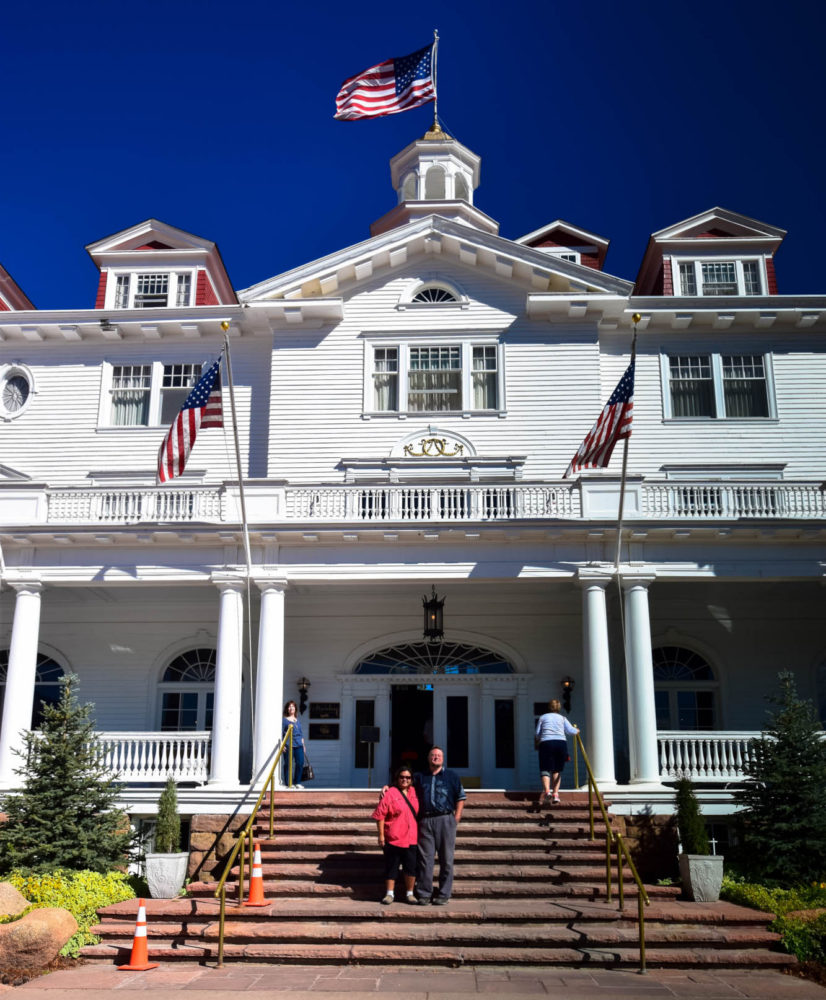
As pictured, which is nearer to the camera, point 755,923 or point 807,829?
point 755,923

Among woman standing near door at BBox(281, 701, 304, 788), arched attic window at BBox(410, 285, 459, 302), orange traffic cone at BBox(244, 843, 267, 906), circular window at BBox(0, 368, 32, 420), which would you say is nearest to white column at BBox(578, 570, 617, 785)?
woman standing near door at BBox(281, 701, 304, 788)

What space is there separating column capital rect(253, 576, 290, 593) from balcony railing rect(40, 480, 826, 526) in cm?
107

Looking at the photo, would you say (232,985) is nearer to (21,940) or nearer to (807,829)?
(21,940)

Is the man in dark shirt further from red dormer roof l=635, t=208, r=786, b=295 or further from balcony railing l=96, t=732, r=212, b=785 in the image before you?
red dormer roof l=635, t=208, r=786, b=295

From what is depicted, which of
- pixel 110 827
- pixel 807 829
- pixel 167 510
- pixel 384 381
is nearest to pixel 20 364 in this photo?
pixel 167 510

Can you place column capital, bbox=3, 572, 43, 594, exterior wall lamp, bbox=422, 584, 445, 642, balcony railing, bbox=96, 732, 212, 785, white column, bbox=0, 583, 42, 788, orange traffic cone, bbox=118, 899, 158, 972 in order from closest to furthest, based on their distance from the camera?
orange traffic cone, bbox=118, 899, 158, 972, white column, bbox=0, 583, 42, 788, balcony railing, bbox=96, 732, 212, 785, column capital, bbox=3, 572, 43, 594, exterior wall lamp, bbox=422, 584, 445, 642

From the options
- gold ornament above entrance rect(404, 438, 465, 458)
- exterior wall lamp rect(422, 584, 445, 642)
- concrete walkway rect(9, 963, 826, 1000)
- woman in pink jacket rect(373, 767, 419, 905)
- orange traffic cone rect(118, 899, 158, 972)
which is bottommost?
concrete walkway rect(9, 963, 826, 1000)

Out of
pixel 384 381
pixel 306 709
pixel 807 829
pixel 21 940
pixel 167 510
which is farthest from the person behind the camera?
pixel 384 381

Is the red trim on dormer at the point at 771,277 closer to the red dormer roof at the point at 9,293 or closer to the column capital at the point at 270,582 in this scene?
the column capital at the point at 270,582

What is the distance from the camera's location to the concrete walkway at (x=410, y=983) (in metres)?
10.4

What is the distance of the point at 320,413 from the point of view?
2291 centimetres

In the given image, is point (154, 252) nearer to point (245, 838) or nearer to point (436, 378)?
point (436, 378)

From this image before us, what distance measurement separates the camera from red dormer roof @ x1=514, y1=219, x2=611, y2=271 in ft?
85.6

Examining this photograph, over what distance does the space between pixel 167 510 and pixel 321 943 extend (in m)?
9.90
